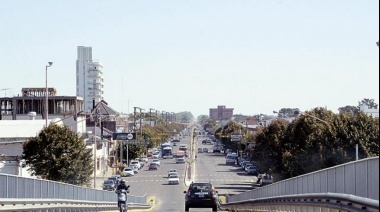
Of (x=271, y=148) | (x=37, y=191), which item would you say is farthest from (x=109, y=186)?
(x=37, y=191)

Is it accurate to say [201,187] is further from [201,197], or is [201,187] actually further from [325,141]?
[325,141]

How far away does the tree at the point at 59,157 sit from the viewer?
68250mm

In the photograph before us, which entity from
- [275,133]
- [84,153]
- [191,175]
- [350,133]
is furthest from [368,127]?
[191,175]

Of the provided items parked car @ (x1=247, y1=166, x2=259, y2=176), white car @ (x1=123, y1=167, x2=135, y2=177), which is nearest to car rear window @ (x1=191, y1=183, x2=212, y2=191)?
white car @ (x1=123, y1=167, x2=135, y2=177)

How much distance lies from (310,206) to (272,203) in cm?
1336

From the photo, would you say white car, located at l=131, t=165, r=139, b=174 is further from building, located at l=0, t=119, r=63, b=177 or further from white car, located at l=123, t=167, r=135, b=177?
building, located at l=0, t=119, r=63, b=177

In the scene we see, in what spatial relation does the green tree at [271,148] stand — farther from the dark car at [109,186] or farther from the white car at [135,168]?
the white car at [135,168]

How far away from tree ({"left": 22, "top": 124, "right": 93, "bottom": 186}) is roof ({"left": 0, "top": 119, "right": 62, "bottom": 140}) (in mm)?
24241

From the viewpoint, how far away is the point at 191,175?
394 ft

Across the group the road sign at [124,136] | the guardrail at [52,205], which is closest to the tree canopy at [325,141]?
the guardrail at [52,205]

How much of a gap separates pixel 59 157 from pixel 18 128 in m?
31.4

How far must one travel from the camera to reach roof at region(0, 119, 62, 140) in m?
96.4

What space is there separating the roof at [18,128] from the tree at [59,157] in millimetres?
24241

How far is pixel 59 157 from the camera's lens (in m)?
68.9
